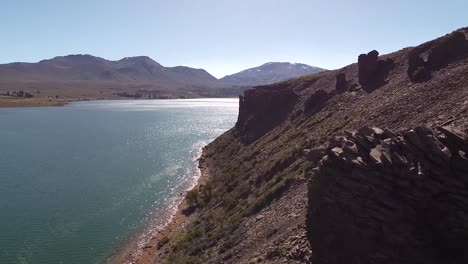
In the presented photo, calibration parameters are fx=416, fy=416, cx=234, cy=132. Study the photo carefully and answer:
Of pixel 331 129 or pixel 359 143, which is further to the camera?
pixel 331 129

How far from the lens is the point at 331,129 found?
48562 mm

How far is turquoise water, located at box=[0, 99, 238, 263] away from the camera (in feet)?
143

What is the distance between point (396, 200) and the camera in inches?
747

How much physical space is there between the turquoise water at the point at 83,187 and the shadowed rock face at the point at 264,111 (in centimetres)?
1346

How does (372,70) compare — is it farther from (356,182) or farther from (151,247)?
(356,182)

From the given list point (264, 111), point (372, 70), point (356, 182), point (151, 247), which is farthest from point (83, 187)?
point (356, 182)

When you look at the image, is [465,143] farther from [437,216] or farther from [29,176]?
[29,176]

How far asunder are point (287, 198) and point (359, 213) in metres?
15.0

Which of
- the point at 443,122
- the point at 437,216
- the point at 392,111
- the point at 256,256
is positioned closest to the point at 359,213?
the point at 437,216

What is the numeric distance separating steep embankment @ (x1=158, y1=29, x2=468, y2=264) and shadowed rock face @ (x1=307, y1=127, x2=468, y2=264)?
0.15ft

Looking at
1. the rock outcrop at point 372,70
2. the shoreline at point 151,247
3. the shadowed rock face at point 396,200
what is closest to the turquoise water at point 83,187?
the shoreline at point 151,247

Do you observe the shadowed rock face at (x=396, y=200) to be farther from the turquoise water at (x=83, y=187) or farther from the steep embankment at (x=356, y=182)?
the turquoise water at (x=83, y=187)

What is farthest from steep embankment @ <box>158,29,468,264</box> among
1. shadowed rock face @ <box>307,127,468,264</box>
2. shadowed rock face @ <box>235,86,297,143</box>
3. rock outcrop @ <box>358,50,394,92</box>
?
shadowed rock face @ <box>235,86,297,143</box>

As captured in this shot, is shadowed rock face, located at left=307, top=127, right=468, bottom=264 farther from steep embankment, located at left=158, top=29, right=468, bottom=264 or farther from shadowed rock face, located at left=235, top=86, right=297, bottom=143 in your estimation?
shadowed rock face, located at left=235, top=86, right=297, bottom=143
